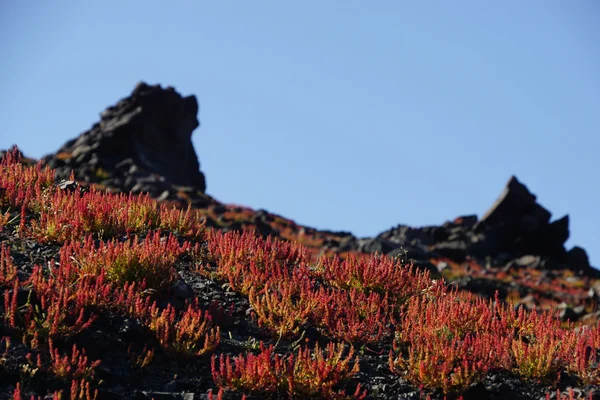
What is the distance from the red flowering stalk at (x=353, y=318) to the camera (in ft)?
24.2

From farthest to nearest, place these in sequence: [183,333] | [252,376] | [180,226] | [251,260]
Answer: [180,226] < [251,260] < [183,333] < [252,376]

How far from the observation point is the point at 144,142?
38375 millimetres

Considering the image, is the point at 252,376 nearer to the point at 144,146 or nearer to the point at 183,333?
the point at 183,333

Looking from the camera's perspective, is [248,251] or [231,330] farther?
[248,251]

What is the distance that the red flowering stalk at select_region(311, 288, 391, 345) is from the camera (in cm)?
736

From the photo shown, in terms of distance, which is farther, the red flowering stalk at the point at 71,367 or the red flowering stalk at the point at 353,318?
the red flowering stalk at the point at 353,318

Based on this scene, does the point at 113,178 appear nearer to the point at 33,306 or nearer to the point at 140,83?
the point at 140,83

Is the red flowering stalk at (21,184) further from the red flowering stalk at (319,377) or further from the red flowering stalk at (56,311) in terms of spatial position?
the red flowering stalk at (319,377)

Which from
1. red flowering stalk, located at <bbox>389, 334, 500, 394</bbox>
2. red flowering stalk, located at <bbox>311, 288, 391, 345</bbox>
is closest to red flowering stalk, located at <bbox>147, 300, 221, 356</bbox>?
red flowering stalk, located at <bbox>311, 288, 391, 345</bbox>

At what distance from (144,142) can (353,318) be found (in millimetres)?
32690

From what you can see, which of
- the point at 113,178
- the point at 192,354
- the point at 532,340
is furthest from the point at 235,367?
the point at 113,178

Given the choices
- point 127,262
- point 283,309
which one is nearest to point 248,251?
point 283,309

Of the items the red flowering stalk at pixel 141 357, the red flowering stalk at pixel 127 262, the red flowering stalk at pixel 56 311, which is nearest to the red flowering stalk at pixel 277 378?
the red flowering stalk at pixel 141 357

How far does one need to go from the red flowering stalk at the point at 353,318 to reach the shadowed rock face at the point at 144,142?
26168 mm
